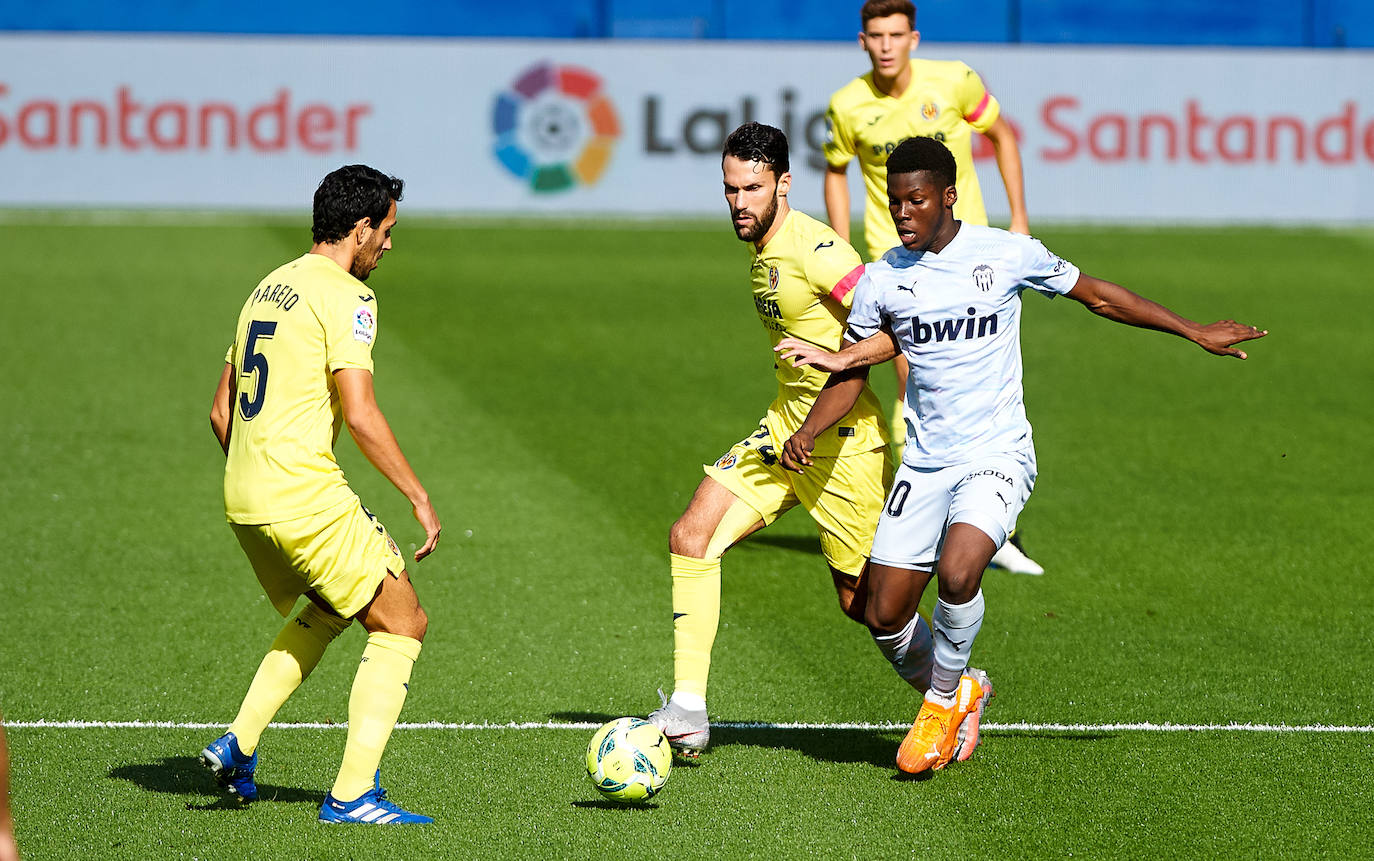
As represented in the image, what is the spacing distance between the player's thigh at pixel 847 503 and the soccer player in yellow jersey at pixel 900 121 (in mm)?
2673

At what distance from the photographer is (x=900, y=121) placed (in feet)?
29.6

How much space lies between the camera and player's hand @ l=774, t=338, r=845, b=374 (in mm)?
5828

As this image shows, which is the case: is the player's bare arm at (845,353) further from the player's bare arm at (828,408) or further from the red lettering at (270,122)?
the red lettering at (270,122)

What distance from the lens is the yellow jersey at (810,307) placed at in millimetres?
6207

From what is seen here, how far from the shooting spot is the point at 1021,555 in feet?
29.1

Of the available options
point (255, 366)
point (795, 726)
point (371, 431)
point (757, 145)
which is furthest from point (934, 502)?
point (255, 366)

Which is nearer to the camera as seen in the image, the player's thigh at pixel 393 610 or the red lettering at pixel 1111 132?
the player's thigh at pixel 393 610

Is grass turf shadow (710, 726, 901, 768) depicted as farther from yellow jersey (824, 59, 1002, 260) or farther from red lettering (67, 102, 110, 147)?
red lettering (67, 102, 110, 147)

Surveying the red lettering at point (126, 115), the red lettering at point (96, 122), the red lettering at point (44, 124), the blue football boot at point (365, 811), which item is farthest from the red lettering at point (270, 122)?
the blue football boot at point (365, 811)

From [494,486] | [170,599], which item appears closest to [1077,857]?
[170,599]

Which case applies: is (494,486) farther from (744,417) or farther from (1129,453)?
(1129,453)

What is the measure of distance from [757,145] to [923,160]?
58 centimetres

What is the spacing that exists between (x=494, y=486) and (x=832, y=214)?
2692 millimetres

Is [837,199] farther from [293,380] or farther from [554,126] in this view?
[554,126]
